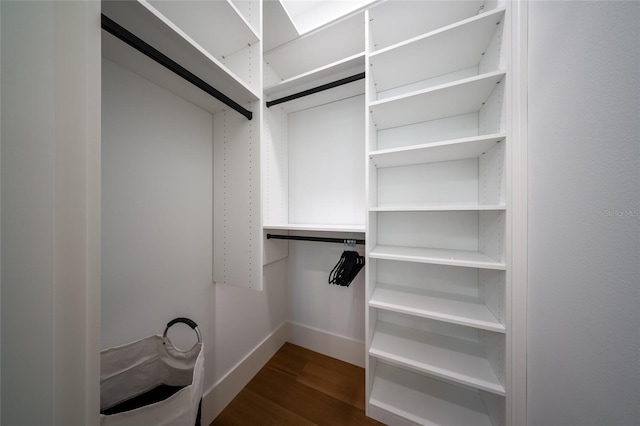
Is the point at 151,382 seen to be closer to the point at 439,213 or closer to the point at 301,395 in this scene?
the point at 301,395

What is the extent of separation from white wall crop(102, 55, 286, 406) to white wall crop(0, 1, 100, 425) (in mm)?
569

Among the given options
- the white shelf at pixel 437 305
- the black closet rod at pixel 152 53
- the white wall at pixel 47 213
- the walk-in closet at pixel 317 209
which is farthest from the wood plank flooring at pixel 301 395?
the black closet rod at pixel 152 53

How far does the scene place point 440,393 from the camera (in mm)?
1203

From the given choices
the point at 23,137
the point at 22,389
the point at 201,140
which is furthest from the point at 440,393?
the point at 201,140

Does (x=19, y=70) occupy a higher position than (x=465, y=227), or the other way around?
(x=19, y=70)

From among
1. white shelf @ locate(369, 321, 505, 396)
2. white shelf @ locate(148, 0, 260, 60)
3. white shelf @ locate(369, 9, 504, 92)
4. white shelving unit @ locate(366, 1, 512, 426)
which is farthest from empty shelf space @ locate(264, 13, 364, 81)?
white shelf @ locate(369, 321, 505, 396)

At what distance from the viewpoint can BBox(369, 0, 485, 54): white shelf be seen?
3.37ft

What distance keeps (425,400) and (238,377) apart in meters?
1.21

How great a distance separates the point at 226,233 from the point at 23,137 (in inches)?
34.6

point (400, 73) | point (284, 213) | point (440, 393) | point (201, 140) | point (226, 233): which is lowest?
point (440, 393)

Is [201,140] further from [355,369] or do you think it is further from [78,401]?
[355,369]

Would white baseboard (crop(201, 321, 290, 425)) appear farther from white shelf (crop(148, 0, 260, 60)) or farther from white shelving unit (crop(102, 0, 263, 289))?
white shelf (crop(148, 0, 260, 60))

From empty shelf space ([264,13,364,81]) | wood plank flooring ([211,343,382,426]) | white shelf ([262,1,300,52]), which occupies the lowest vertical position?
wood plank flooring ([211,343,382,426])

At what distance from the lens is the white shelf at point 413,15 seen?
1.03m
